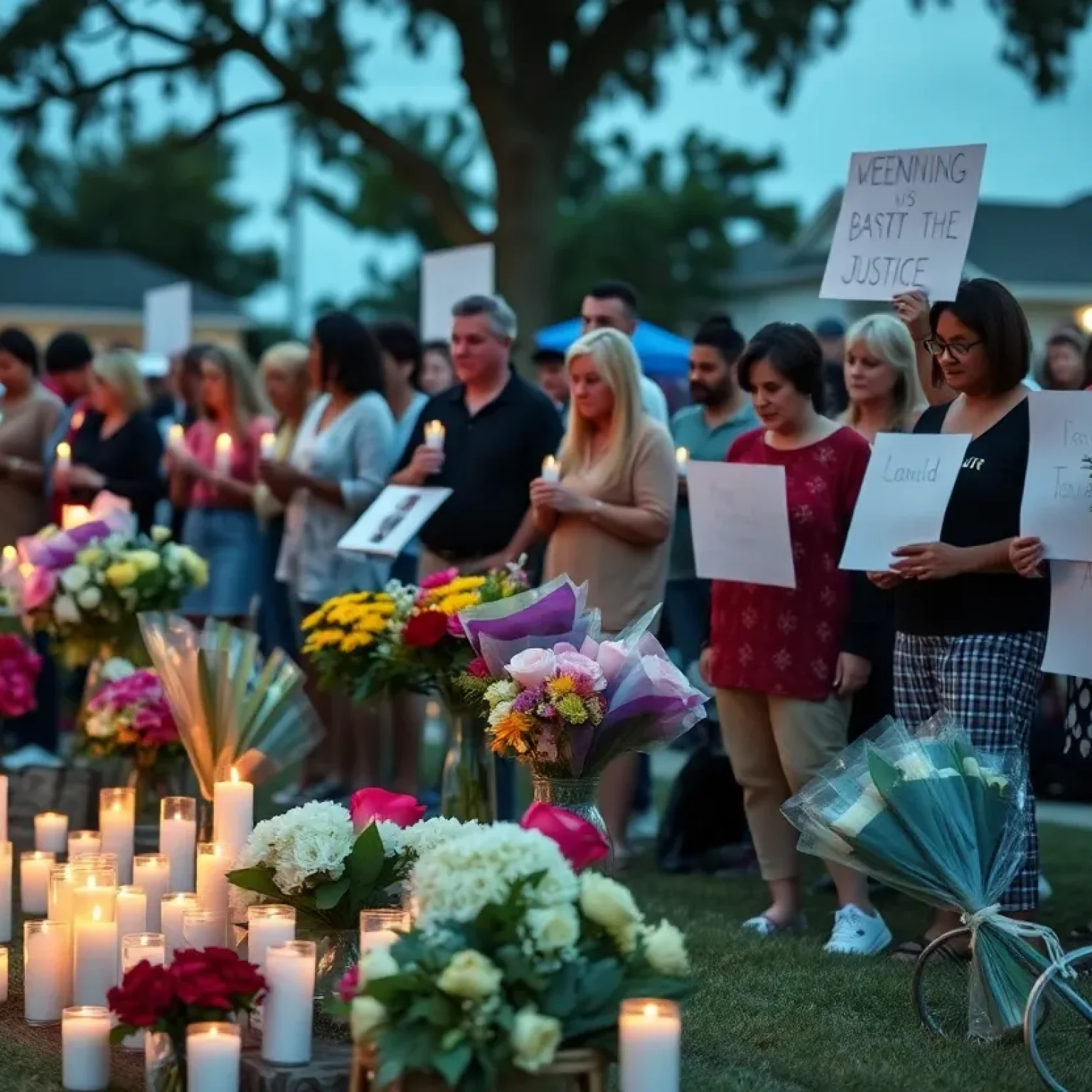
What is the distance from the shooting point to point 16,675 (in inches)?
354

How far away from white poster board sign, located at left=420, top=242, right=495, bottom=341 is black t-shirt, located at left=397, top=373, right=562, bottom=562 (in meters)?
2.10

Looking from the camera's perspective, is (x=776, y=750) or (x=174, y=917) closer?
(x=174, y=917)

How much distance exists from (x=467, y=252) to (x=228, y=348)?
1.36 metres

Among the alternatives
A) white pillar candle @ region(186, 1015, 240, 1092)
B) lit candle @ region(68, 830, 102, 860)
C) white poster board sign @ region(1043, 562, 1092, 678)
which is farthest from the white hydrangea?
lit candle @ region(68, 830, 102, 860)

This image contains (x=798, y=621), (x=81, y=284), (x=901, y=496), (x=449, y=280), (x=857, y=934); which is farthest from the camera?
(x=81, y=284)

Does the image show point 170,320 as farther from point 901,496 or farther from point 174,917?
point 174,917

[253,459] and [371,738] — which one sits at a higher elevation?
[253,459]

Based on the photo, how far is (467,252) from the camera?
10.8 m

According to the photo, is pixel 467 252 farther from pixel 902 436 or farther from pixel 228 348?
pixel 902 436

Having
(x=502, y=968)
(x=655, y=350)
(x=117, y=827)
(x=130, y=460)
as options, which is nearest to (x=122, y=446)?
(x=130, y=460)

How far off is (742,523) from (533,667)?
180 cm

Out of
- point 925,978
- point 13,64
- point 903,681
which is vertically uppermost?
point 13,64

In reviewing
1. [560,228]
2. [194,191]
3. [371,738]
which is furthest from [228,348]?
[194,191]

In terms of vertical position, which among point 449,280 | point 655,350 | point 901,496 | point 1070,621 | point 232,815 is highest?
point 449,280
